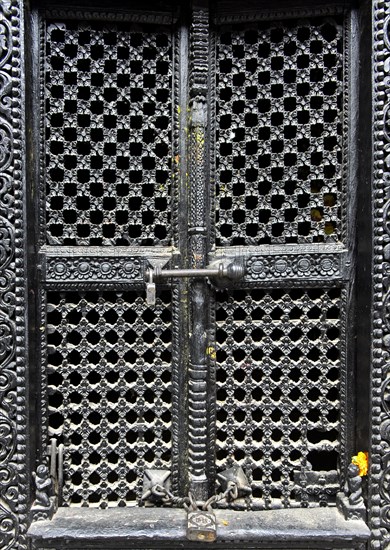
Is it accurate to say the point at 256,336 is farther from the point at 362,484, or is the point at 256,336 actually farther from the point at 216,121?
the point at 216,121

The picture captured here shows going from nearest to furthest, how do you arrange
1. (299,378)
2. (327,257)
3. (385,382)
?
1. (385,382)
2. (327,257)
3. (299,378)

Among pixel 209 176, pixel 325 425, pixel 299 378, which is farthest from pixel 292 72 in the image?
pixel 325 425

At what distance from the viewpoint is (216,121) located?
2.04m

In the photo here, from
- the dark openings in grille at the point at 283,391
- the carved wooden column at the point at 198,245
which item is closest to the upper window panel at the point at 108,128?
the carved wooden column at the point at 198,245

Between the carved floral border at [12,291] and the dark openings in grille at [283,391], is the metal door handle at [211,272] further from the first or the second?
the carved floral border at [12,291]

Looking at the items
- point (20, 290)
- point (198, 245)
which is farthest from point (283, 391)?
point (20, 290)

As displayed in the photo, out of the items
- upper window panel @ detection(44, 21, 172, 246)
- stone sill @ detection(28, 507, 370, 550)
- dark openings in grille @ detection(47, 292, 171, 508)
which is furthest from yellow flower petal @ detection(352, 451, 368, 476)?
upper window panel @ detection(44, 21, 172, 246)

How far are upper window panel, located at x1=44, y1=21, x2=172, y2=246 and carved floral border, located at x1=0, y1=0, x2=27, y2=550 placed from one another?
18cm

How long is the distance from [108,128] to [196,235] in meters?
0.59

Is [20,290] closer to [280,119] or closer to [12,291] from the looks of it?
[12,291]

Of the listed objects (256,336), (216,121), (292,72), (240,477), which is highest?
(292,72)

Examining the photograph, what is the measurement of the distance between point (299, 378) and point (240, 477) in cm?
48

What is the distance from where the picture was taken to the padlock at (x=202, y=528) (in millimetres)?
1824

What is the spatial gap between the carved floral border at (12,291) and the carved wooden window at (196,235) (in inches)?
5.5
